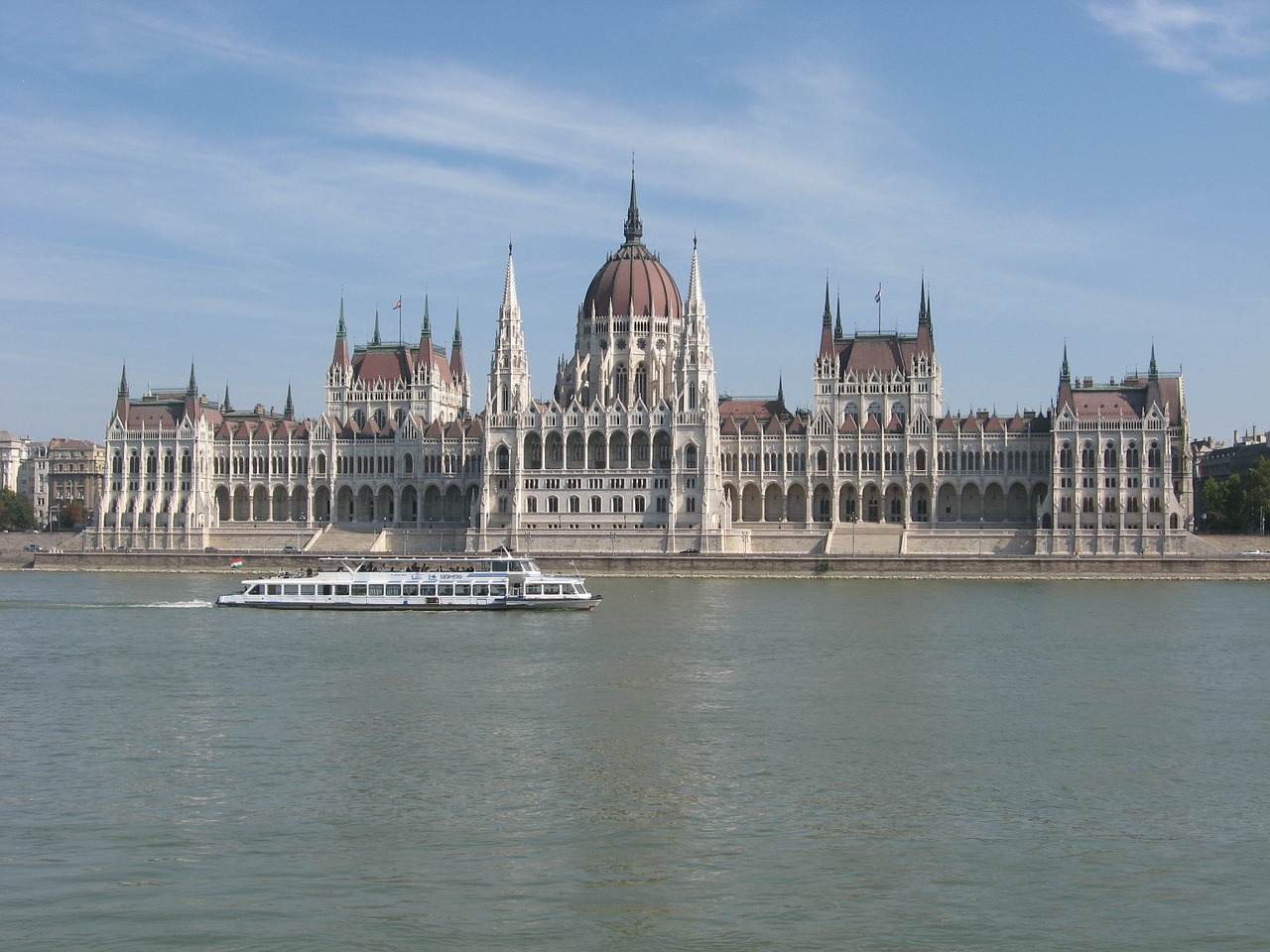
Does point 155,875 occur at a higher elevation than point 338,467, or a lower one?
lower

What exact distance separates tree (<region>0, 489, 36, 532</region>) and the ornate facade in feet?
66.1

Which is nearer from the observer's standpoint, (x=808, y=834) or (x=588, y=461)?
(x=808, y=834)

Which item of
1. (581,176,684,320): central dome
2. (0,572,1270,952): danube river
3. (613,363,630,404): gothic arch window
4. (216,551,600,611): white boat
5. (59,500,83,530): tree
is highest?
(581,176,684,320): central dome

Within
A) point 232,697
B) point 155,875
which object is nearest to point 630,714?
point 232,697

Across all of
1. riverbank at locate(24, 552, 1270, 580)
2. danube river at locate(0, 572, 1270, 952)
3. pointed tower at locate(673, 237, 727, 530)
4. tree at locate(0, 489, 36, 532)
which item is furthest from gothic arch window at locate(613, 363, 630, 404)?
danube river at locate(0, 572, 1270, 952)

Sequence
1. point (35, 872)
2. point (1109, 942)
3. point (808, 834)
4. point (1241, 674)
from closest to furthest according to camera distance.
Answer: point (1109, 942)
point (35, 872)
point (808, 834)
point (1241, 674)

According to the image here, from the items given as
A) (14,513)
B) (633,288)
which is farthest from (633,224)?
(14,513)

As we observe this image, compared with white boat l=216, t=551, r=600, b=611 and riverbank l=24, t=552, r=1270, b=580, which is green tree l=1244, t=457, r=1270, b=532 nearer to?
riverbank l=24, t=552, r=1270, b=580

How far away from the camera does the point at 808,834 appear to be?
25.5 metres

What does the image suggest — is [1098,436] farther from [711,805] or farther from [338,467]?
[711,805]

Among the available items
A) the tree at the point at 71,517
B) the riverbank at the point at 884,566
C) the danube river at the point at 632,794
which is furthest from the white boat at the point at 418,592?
the tree at the point at 71,517

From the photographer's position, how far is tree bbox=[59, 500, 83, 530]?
485ft

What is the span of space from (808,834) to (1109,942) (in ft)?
20.1

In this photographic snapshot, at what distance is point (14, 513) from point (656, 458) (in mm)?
61406
